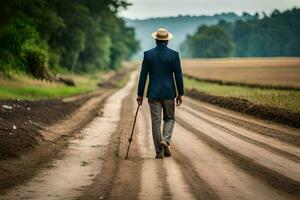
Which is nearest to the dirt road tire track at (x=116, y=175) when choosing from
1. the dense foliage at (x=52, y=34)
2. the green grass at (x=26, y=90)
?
the green grass at (x=26, y=90)

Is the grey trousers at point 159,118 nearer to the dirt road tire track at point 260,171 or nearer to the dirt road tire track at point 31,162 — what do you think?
the dirt road tire track at point 260,171

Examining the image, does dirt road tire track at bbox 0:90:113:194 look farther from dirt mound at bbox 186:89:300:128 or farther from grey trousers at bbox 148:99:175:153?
dirt mound at bbox 186:89:300:128

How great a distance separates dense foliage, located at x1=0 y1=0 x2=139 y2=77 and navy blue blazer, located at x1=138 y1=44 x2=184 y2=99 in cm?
2377

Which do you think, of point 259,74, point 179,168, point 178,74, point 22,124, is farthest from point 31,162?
point 259,74

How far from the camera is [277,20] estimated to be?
19388cm

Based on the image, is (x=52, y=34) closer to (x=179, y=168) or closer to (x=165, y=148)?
(x=165, y=148)

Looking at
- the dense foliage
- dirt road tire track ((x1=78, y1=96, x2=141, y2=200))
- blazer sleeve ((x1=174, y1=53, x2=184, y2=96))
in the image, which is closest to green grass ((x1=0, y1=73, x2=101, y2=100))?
the dense foliage

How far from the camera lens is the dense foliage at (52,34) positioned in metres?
36.6

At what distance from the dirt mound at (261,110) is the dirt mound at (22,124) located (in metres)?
7.00

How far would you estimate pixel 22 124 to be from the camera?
17.3 metres

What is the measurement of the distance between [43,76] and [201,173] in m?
33.6

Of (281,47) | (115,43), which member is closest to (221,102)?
(115,43)

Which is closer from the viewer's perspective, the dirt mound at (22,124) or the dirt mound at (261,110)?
the dirt mound at (22,124)

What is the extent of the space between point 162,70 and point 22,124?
6.08m
